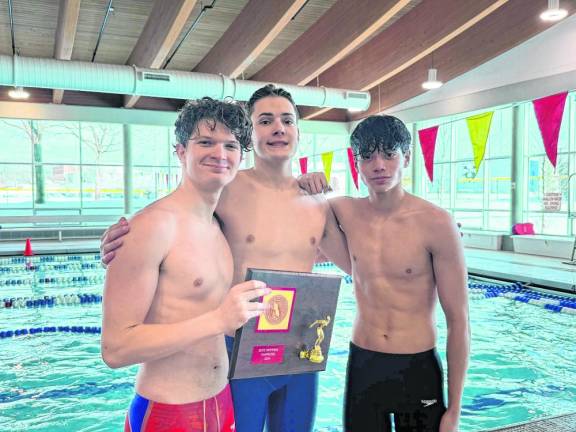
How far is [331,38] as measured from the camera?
9695mm

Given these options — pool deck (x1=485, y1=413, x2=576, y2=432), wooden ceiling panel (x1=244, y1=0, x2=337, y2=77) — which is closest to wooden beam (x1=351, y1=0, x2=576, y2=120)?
wooden ceiling panel (x1=244, y1=0, x2=337, y2=77)

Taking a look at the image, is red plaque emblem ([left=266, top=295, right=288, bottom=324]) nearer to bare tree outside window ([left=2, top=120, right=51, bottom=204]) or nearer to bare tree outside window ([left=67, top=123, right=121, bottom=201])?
bare tree outside window ([left=2, top=120, right=51, bottom=204])

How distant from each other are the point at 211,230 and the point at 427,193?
14185 millimetres

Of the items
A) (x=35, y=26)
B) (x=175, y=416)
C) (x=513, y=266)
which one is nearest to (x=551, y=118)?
(x=513, y=266)

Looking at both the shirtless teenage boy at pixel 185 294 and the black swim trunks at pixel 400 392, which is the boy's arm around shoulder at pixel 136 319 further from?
the black swim trunks at pixel 400 392

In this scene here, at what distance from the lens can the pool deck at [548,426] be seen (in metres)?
2.49

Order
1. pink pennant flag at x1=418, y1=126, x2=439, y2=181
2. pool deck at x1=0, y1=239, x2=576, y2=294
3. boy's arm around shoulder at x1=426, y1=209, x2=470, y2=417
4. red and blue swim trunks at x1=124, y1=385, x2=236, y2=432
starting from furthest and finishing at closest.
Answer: pink pennant flag at x1=418, y1=126, x2=439, y2=181 < pool deck at x1=0, y1=239, x2=576, y2=294 < boy's arm around shoulder at x1=426, y1=209, x2=470, y2=417 < red and blue swim trunks at x1=124, y1=385, x2=236, y2=432

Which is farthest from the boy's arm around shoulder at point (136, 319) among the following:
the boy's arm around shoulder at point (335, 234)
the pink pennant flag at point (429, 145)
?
the pink pennant flag at point (429, 145)

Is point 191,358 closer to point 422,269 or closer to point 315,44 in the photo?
point 422,269

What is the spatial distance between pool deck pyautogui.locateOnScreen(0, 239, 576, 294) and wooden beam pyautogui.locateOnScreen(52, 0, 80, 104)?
13.6 ft

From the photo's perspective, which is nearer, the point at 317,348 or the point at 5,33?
the point at 317,348

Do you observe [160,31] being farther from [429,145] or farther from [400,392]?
[400,392]

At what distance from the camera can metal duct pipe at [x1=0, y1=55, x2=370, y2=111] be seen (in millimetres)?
9141

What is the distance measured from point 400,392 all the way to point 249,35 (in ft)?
27.7
